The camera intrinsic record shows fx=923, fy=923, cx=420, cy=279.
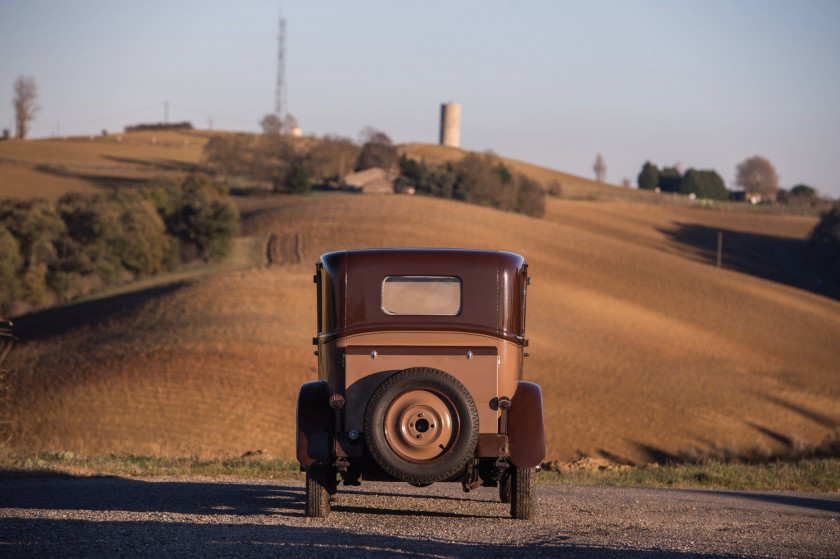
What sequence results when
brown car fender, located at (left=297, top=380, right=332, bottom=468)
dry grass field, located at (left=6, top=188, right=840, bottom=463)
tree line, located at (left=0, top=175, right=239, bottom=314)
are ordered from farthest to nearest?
tree line, located at (left=0, top=175, right=239, bottom=314) → dry grass field, located at (left=6, top=188, right=840, bottom=463) → brown car fender, located at (left=297, top=380, right=332, bottom=468)

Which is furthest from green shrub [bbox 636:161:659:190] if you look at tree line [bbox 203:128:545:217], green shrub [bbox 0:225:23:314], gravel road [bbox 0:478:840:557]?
gravel road [bbox 0:478:840:557]

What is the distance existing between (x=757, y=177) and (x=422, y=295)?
16060cm

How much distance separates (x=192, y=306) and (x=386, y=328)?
117 feet

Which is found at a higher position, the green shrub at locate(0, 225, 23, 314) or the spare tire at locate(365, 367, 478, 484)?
the spare tire at locate(365, 367, 478, 484)

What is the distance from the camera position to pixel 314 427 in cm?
858

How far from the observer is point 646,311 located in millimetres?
51406

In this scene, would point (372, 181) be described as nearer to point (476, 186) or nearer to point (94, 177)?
point (476, 186)

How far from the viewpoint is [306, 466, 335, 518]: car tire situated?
A: 868 cm

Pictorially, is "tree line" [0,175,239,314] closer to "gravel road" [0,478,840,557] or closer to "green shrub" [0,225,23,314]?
"green shrub" [0,225,23,314]

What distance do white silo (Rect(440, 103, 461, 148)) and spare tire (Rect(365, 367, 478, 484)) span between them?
163 meters

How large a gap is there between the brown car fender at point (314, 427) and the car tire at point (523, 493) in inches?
70.7

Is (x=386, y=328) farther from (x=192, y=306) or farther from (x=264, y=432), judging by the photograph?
(x=192, y=306)

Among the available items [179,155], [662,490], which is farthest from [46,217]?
[179,155]

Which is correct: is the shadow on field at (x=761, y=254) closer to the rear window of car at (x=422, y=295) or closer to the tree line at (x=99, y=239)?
the tree line at (x=99, y=239)
